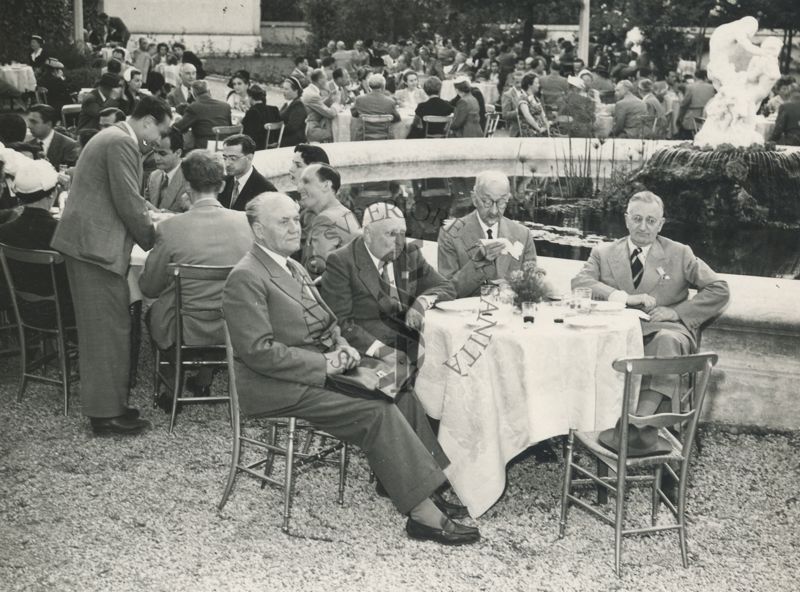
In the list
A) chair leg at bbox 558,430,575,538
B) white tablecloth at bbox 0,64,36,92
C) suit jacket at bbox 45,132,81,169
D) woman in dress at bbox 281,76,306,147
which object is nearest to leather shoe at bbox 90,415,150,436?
chair leg at bbox 558,430,575,538

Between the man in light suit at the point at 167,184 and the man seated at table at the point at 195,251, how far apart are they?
Result: 1.34 metres

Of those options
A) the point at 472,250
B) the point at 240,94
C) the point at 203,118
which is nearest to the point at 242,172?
the point at 472,250

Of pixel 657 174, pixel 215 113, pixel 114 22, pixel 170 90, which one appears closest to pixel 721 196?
pixel 657 174

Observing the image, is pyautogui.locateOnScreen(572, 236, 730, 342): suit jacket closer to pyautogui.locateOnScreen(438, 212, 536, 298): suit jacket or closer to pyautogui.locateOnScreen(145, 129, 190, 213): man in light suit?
pyautogui.locateOnScreen(438, 212, 536, 298): suit jacket

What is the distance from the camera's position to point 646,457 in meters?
4.46

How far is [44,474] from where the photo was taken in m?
5.22

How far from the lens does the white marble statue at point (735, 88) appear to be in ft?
33.2

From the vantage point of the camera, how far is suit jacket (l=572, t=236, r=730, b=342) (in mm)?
5539

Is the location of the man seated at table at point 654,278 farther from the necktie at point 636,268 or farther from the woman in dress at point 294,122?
the woman in dress at point 294,122

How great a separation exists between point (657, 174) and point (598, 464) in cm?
549

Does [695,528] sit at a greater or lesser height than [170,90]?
lesser

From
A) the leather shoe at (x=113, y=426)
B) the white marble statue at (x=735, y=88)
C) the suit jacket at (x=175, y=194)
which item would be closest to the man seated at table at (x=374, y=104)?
the white marble statue at (x=735, y=88)

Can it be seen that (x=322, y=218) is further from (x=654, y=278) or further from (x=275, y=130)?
(x=275, y=130)

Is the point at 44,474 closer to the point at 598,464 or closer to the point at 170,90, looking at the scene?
the point at 598,464
